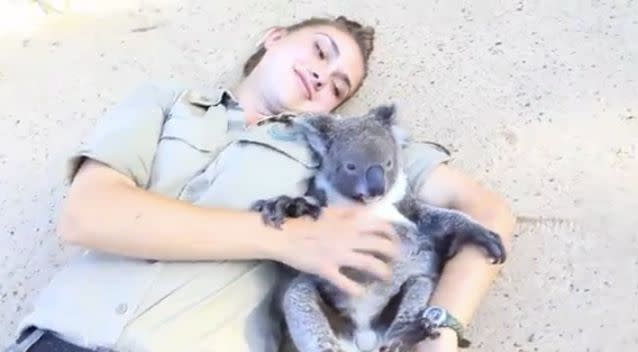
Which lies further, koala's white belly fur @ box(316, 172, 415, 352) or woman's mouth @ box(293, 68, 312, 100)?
woman's mouth @ box(293, 68, 312, 100)

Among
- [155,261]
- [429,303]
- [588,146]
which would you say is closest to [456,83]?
[588,146]

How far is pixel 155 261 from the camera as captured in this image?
1.83 metres

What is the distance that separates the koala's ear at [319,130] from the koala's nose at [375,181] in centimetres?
13

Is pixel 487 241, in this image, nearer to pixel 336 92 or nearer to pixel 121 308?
pixel 336 92

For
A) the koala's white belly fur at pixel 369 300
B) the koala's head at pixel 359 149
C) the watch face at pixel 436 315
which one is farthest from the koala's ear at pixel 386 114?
the watch face at pixel 436 315

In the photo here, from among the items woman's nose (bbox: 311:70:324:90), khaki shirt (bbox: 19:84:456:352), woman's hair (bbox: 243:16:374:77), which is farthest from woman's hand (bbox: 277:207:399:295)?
woman's hair (bbox: 243:16:374:77)

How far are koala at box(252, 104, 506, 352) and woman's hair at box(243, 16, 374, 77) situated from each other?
38 centimetres

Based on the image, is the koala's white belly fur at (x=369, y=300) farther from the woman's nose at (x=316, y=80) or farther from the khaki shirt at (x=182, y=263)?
the woman's nose at (x=316, y=80)

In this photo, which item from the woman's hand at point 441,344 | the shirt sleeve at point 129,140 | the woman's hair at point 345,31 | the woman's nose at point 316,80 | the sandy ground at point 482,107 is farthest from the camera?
the woman's hair at point 345,31

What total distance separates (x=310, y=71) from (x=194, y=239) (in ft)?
1.61

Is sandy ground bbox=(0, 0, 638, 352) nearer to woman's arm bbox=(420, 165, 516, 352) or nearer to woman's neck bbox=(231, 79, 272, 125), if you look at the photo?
woman's arm bbox=(420, 165, 516, 352)

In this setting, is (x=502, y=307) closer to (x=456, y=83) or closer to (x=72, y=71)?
(x=456, y=83)

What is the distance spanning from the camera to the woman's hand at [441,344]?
1758mm

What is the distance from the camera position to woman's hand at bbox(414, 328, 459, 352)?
1758mm
